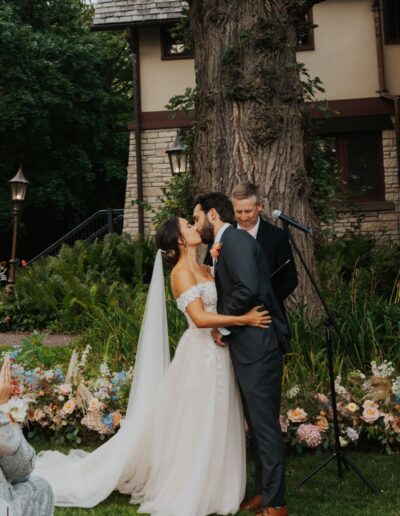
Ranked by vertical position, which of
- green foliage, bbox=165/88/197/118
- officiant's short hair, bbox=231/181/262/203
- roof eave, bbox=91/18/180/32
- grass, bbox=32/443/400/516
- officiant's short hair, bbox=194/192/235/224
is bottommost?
grass, bbox=32/443/400/516

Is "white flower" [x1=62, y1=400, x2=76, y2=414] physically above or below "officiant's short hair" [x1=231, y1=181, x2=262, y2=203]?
below

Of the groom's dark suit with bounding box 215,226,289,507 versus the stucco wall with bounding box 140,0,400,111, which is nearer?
the groom's dark suit with bounding box 215,226,289,507

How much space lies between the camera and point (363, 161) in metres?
18.0

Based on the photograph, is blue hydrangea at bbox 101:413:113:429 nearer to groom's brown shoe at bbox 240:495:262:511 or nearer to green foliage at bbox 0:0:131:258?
groom's brown shoe at bbox 240:495:262:511

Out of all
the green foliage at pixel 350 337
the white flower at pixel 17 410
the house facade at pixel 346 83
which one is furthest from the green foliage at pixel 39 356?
the house facade at pixel 346 83

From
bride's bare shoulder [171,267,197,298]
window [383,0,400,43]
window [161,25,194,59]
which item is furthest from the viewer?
window [161,25,194,59]

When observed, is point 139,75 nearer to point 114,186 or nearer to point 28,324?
point 28,324

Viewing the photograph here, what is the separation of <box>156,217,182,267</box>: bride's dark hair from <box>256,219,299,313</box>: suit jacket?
3.45ft

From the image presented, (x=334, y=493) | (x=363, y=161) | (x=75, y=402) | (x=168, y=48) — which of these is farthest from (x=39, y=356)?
(x=168, y=48)

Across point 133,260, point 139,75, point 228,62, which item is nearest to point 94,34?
point 139,75

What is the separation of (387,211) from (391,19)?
4947 mm

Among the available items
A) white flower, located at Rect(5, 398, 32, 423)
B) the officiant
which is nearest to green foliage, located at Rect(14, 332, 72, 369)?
Result: the officiant

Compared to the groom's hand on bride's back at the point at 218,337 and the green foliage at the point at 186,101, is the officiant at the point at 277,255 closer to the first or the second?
the groom's hand on bride's back at the point at 218,337

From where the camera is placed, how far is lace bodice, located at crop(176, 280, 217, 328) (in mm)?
4598
